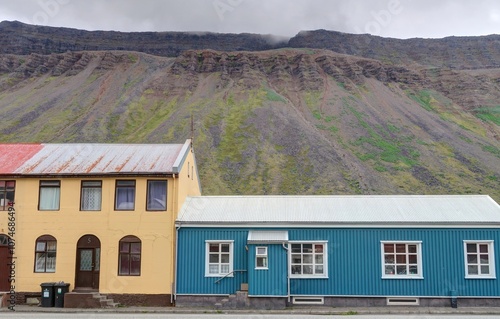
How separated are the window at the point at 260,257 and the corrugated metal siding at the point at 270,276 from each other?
0.45 feet

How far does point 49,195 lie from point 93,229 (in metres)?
2.64

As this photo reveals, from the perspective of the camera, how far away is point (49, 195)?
24109 millimetres

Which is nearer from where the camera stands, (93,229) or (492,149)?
(93,229)

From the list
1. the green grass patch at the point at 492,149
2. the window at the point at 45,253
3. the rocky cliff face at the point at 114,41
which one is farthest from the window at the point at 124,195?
the rocky cliff face at the point at 114,41

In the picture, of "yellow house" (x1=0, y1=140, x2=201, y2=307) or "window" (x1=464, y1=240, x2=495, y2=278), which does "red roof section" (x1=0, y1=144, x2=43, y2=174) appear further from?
"window" (x1=464, y1=240, x2=495, y2=278)

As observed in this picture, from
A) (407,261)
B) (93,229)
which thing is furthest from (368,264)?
(93,229)

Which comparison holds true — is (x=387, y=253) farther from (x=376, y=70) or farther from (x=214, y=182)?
(x=376, y=70)

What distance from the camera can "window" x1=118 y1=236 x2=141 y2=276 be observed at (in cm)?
2327

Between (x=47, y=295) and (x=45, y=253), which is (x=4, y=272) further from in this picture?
(x=47, y=295)

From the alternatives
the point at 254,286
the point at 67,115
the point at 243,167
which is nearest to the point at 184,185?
the point at 254,286

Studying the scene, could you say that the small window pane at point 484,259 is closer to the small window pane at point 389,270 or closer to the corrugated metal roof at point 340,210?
the corrugated metal roof at point 340,210

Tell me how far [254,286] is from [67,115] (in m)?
80.3

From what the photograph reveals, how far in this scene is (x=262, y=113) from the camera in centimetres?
8962

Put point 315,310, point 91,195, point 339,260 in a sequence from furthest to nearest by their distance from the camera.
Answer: point 91,195
point 339,260
point 315,310
